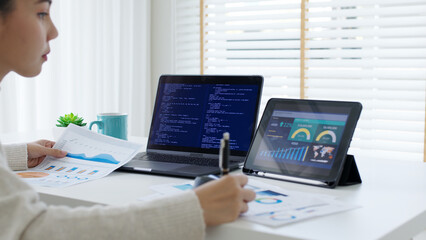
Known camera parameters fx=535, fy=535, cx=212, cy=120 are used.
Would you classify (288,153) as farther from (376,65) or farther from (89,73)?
(89,73)

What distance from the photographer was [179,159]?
4.91ft

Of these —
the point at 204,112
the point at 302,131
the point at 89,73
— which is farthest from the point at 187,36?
the point at 302,131

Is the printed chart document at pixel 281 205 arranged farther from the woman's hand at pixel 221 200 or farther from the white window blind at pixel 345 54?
the white window blind at pixel 345 54

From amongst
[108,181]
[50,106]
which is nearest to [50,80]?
[50,106]

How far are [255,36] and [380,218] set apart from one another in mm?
2402

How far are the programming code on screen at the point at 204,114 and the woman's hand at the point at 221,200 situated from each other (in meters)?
0.54

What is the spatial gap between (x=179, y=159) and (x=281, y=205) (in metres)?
0.52

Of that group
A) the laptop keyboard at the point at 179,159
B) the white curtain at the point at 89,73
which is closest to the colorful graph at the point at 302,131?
the laptop keyboard at the point at 179,159

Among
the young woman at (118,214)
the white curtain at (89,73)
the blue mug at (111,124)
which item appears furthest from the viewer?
the white curtain at (89,73)

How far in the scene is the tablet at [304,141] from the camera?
1.23m

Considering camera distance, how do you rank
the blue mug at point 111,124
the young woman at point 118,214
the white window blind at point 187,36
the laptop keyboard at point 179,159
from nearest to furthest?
the young woman at point 118,214 → the laptop keyboard at point 179,159 → the blue mug at point 111,124 → the white window blind at point 187,36

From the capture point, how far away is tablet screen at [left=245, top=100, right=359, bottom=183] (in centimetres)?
124

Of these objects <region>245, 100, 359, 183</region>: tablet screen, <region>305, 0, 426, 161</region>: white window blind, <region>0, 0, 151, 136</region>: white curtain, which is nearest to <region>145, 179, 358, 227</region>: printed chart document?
<region>245, 100, 359, 183</region>: tablet screen

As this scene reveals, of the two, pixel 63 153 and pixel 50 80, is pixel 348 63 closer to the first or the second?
pixel 50 80
